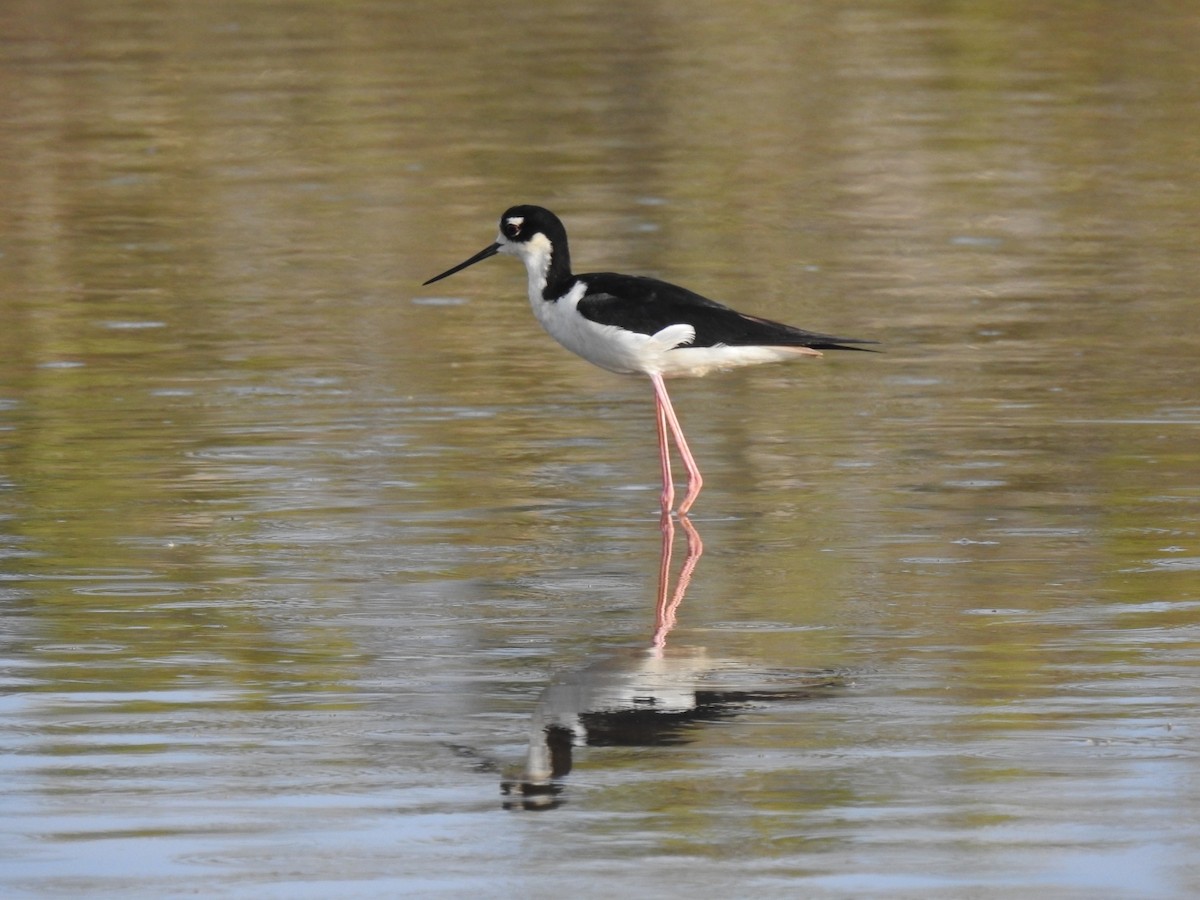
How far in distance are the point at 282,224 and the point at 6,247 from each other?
6.08 ft

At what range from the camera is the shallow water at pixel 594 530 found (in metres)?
5.65

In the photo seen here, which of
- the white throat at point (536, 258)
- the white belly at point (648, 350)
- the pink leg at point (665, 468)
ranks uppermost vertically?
the white throat at point (536, 258)

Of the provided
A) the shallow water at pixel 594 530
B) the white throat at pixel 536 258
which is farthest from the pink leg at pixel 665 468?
→ the white throat at pixel 536 258

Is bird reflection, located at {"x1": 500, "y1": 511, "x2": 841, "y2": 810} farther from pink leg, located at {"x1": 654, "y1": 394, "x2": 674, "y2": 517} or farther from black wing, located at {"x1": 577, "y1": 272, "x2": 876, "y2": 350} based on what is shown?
black wing, located at {"x1": 577, "y1": 272, "x2": 876, "y2": 350}

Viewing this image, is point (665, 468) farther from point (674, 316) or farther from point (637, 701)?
point (637, 701)

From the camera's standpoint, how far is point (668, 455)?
31.3ft

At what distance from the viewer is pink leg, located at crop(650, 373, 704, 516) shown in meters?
9.21

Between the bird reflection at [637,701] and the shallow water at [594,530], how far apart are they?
0.07 feet

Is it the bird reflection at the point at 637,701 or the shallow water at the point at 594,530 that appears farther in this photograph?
the bird reflection at the point at 637,701

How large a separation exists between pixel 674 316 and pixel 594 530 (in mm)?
1241

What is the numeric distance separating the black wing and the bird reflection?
2451 millimetres

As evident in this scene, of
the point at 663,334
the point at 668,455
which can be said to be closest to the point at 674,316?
the point at 663,334

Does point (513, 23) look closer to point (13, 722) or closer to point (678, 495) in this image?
point (678, 495)

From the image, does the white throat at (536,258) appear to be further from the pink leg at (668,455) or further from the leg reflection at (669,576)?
the leg reflection at (669,576)
